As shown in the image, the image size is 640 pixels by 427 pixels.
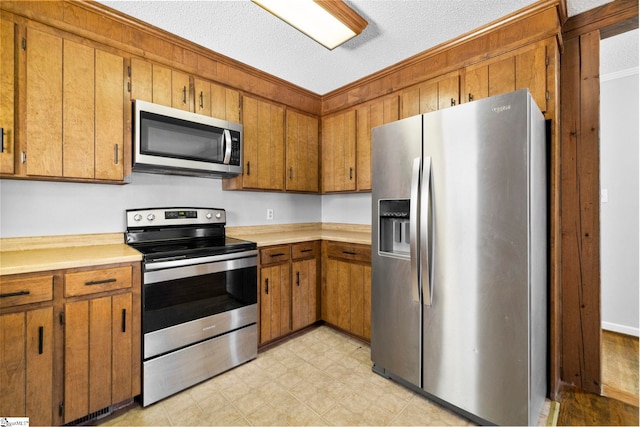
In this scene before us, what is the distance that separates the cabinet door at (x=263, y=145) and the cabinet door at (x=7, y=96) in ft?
4.75

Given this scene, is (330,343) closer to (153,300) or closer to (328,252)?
(328,252)

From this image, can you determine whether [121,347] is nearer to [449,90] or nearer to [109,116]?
[109,116]

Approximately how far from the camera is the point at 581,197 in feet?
6.47

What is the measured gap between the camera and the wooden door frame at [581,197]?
1.92m

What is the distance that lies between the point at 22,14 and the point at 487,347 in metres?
→ 3.18

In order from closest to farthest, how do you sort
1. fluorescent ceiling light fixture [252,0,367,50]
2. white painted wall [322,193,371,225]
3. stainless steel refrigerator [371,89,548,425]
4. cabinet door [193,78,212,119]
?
1. stainless steel refrigerator [371,89,548,425]
2. fluorescent ceiling light fixture [252,0,367,50]
3. cabinet door [193,78,212,119]
4. white painted wall [322,193,371,225]

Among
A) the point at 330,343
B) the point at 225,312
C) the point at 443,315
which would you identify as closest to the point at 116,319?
the point at 225,312

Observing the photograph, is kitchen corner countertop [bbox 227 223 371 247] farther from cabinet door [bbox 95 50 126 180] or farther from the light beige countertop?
cabinet door [bbox 95 50 126 180]

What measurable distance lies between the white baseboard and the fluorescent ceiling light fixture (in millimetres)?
3646

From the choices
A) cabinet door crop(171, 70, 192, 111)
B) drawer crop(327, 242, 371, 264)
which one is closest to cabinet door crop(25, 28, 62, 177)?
cabinet door crop(171, 70, 192, 111)

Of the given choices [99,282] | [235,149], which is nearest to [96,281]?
[99,282]

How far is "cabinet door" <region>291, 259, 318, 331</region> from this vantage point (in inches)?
104

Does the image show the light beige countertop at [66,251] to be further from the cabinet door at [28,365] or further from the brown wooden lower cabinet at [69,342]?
the cabinet door at [28,365]

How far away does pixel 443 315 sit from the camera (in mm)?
1703
